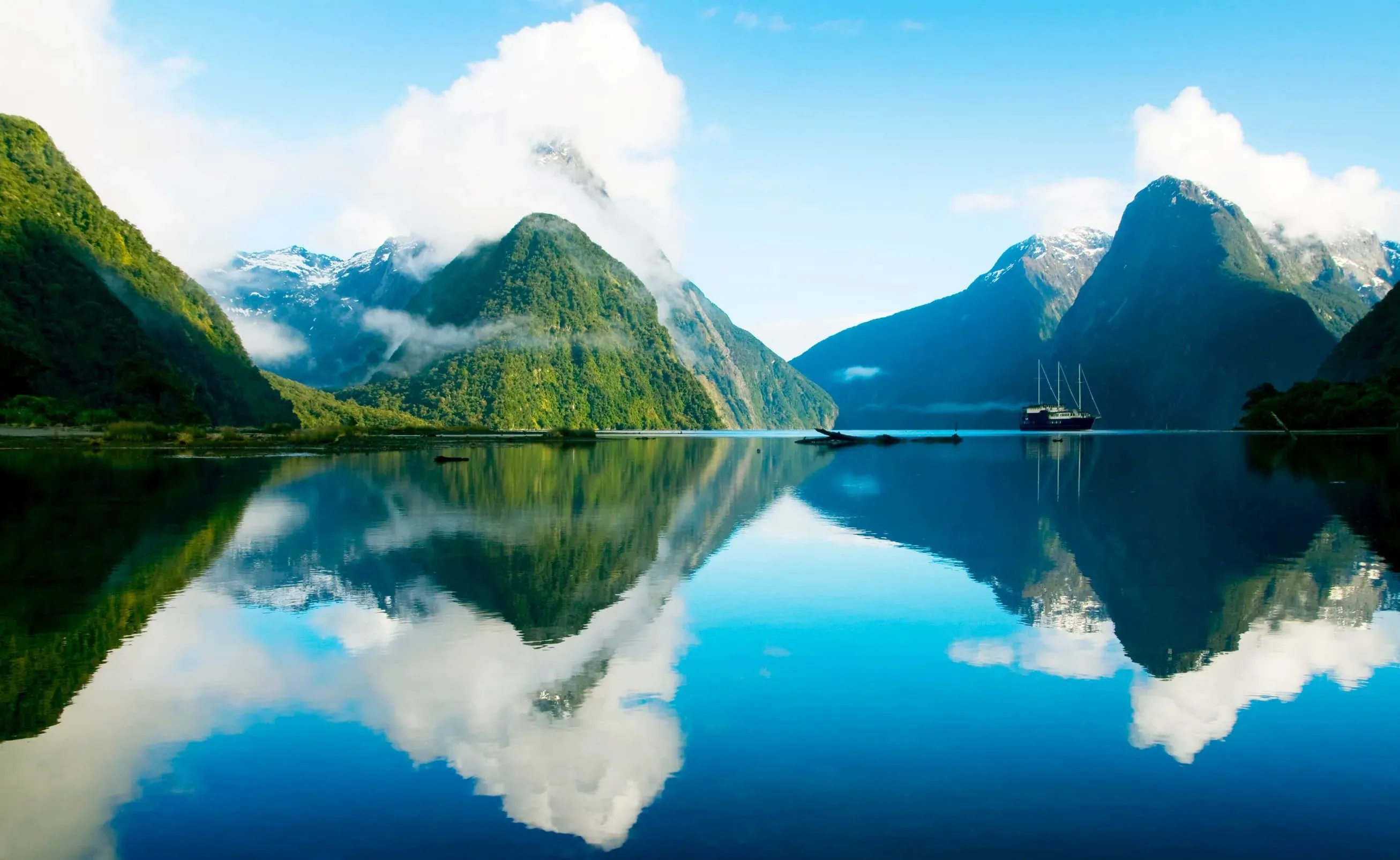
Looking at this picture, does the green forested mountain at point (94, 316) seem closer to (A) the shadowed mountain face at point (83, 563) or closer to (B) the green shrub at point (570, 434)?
(B) the green shrub at point (570, 434)

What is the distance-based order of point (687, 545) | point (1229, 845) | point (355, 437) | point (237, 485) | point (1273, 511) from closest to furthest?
point (1229, 845) → point (687, 545) → point (1273, 511) → point (237, 485) → point (355, 437)

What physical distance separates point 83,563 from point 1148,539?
33.4 m

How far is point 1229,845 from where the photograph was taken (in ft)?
30.0

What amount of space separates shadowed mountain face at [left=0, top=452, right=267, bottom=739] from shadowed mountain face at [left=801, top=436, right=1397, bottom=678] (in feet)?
60.4

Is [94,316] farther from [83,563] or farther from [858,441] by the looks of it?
[83,563]

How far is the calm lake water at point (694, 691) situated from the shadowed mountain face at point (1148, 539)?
208 mm

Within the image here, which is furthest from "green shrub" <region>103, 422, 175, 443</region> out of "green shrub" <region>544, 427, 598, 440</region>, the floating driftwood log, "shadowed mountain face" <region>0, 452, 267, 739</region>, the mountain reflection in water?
the mountain reflection in water

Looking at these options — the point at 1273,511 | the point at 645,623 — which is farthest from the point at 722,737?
the point at 1273,511

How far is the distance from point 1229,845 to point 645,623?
12224mm

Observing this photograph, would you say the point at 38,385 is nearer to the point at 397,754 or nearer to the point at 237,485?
the point at 237,485

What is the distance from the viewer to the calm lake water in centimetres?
974

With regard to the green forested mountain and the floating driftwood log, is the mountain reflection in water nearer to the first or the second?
the floating driftwood log

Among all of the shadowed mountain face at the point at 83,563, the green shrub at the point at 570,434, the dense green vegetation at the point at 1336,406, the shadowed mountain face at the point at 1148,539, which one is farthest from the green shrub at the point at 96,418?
the dense green vegetation at the point at 1336,406

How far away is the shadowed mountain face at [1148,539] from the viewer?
19.7 m
